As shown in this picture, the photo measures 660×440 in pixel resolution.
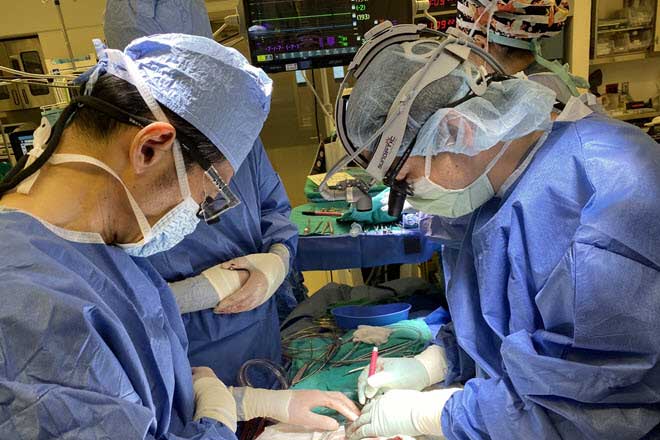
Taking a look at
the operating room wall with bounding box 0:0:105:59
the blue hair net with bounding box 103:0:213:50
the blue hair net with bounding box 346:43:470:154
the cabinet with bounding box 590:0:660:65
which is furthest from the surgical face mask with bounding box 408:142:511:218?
the operating room wall with bounding box 0:0:105:59

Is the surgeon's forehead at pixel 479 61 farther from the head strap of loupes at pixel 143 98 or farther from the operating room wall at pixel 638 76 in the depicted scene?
the operating room wall at pixel 638 76

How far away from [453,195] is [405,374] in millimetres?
558

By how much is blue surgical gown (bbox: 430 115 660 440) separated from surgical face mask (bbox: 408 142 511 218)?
0.05 m

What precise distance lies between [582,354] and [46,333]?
0.91m

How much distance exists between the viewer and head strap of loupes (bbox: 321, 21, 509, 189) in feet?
3.53

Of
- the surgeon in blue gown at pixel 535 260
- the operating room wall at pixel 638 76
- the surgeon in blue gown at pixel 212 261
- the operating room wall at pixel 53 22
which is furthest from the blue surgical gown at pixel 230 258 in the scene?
the operating room wall at pixel 638 76

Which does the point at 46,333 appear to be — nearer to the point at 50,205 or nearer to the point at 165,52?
the point at 50,205

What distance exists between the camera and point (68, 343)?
28.1 inches

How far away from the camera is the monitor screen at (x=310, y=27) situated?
90.3 inches

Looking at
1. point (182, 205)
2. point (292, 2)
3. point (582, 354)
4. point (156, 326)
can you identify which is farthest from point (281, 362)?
point (292, 2)

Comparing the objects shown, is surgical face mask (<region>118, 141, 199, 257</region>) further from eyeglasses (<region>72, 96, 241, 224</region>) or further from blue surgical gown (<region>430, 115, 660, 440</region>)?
blue surgical gown (<region>430, 115, 660, 440</region>)

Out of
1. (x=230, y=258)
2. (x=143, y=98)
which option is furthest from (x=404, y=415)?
(x=143, y=98)

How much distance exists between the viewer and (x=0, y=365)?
0.66m

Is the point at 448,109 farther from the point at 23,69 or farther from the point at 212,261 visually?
the point at 23,69
